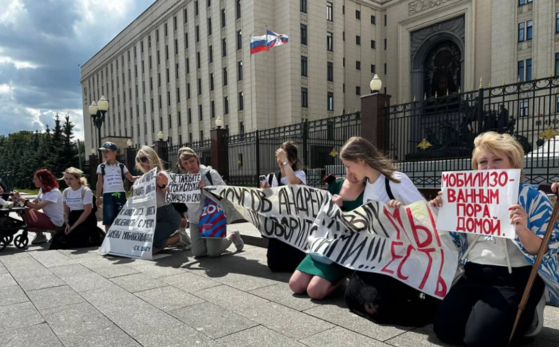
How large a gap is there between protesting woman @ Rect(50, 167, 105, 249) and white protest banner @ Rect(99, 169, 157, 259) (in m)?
1.01

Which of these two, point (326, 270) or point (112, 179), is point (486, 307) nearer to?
point (326, 270)

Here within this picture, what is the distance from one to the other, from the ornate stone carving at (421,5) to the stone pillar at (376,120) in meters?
32.8

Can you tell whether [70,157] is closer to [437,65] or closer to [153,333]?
[437,65]

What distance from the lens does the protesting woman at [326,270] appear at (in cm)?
410

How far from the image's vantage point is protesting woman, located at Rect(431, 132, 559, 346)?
8.89ft

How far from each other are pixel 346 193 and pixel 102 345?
2692mm

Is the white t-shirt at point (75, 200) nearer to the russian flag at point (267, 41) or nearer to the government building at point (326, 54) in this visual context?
the russian flag at point (267, 41)

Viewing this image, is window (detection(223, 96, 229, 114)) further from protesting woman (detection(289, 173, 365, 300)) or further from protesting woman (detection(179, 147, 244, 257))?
protesting woman (detection(289, 173, 365, 300))

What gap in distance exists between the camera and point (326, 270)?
4.17 metres

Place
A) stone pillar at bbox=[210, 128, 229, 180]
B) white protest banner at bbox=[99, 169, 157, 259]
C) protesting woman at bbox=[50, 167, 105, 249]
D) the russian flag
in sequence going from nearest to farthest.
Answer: white protest banner at bbox=[99, 169, 157, 259]
protesting woman at bbox=[50, 167, 105, 249]
stone pillar at bbox=[210, 128, 229, 180]
the russian flag

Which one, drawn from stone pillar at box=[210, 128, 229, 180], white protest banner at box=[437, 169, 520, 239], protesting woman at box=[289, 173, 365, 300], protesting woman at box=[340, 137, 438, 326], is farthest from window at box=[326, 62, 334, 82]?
white protest banner at box=[437, 169, 520, 239]

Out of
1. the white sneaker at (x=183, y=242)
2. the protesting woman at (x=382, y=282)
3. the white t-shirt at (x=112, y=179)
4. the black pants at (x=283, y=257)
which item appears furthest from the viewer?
the white t-shirt at (x=112, y=179)

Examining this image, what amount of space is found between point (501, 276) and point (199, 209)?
462 centimetres

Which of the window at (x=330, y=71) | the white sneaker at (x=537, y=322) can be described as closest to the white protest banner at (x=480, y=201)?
the white sneaker at (x=537, y=322)
